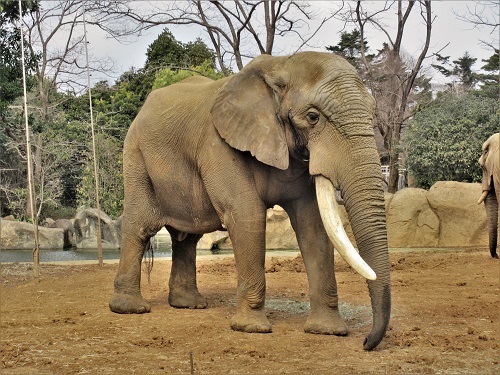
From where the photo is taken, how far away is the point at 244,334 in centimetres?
614

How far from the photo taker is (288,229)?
52.1 feet

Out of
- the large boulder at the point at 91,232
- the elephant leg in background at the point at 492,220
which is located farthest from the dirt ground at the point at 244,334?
the large boulder at the point at 91,232

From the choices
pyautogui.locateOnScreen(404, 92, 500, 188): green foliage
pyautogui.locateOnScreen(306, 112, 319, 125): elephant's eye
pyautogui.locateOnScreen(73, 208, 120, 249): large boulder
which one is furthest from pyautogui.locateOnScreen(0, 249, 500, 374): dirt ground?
pyautogui.locateOnScreen(404, 92, 500, 188): green foliage

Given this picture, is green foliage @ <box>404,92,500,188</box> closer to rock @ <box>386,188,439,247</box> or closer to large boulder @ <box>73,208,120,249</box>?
rock @ <box>386,188,439,247</box>

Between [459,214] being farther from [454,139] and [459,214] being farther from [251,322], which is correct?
[251,322]

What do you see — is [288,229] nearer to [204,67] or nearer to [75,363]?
[204,67]

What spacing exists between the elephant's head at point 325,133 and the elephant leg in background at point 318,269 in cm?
54

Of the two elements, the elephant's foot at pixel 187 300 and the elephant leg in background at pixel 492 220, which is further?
the elephant leg in background at pixel 492 220

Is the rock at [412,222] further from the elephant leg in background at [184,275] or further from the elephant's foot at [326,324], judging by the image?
the elephant's foot at [326,324]

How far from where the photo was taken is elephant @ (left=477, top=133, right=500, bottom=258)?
1218 centimetres

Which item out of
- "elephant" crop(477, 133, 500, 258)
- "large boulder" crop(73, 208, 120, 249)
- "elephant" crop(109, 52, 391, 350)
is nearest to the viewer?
"elephant" crop(109, 52, 391, 350)

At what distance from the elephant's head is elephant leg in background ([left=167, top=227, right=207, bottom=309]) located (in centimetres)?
198

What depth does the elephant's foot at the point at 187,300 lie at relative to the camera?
7.88 metres

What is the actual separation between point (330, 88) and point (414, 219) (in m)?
10.9
